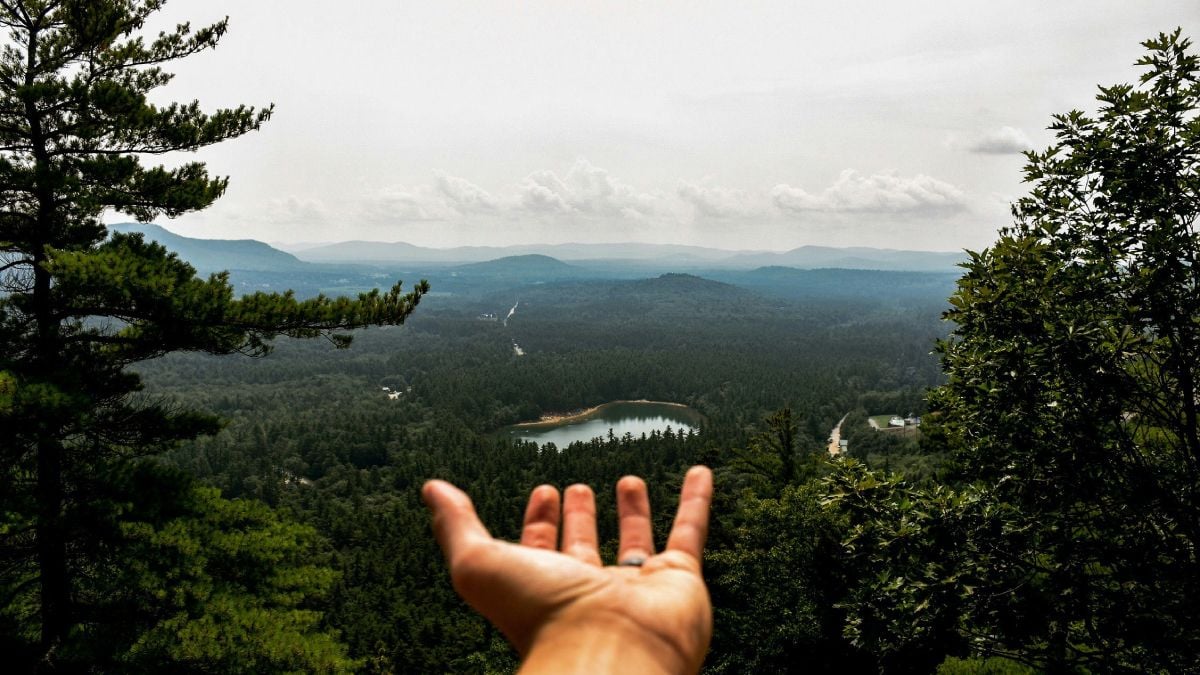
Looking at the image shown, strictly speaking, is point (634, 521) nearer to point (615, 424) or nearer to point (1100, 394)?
point (1100, 394)

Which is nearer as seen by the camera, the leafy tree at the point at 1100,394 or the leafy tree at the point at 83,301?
the leafy tree at the point at 1100,394

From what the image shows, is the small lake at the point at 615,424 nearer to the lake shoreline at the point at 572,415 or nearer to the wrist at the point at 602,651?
the lake shoreline at the point at 572,415

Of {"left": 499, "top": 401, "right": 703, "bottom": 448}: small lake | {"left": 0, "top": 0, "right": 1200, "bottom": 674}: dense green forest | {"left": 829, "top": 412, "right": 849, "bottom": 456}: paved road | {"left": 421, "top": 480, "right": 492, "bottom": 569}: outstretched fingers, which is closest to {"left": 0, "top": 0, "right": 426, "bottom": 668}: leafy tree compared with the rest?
{"left": 0, "top": 0, "right": 1200, "bottom": 674}: dense green forest

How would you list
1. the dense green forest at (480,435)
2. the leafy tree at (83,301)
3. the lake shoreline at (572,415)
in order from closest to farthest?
the leafy tree at (83,301) → the dense green forest at (480,435) → the lake shoreline at (572,415)

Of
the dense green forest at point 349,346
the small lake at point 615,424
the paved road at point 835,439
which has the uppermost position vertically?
the dense green forest at point 349,346

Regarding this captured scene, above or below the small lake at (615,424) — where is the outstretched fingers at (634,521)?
above

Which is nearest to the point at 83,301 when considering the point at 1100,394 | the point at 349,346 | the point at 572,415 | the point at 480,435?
the point at 349,346

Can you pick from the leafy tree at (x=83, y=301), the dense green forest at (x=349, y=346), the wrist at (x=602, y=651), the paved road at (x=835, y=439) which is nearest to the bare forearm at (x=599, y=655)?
the wrist at (x=602, y=651)

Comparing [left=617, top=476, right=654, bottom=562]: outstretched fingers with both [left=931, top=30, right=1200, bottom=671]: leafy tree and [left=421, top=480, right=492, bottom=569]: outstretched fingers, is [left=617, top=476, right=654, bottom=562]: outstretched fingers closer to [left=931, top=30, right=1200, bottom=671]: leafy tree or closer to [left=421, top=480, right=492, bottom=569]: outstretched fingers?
[left=421, top=480, right=492, bottom=569]: outstretched fingers
